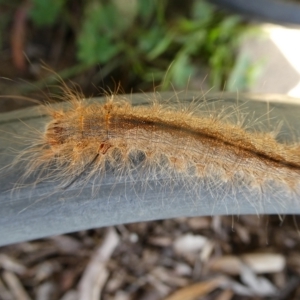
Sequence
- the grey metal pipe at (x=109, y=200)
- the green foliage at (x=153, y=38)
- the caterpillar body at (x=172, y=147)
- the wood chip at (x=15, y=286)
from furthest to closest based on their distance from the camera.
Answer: the green foliage at (x=153, y=38) → the wood chip at (x=15, y=286) → the caterpillar body at (x=172, y=147) → the grey metal pipe at (x=109, y=200)

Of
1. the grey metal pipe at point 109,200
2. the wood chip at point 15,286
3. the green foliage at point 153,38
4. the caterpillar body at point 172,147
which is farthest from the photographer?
the green foliage at point 153,38

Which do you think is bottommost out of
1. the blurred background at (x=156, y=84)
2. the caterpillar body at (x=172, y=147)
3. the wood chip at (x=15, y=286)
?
the wood chip at (x=15, y=286)

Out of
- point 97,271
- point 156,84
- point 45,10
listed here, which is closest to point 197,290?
point 97,271

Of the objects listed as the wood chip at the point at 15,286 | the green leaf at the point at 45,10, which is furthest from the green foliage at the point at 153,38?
the wood chip at the point at 15,286

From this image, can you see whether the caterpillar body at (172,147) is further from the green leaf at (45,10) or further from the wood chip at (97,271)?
the green leaf at (45,10)

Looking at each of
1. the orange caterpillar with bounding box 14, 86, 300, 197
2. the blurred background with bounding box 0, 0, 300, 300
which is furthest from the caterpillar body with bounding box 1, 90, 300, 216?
the blurred background with bounding box 0, 0, 300, 300

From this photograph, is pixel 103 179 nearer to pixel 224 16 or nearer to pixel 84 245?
pixel 84 245

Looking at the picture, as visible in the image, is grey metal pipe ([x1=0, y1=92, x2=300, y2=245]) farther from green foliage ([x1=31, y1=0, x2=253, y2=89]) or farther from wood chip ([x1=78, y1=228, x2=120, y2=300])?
green foliage ([x1=31, y1=0, x2=253, y2=89])
